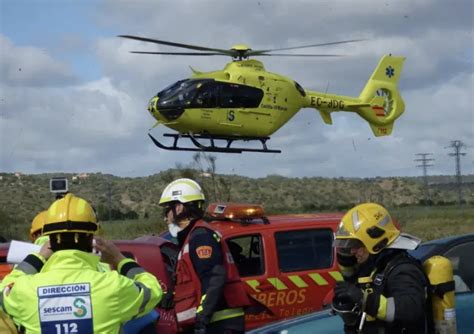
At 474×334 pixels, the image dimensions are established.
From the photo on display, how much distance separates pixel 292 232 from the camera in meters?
8.59

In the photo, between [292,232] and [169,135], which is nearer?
[292,232]

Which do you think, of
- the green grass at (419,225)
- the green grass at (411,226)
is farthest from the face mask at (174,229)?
the green grass at (419,225)

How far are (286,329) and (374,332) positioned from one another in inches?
73.3

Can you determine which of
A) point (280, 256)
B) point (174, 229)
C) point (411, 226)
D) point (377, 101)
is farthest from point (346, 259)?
point (411, 226)

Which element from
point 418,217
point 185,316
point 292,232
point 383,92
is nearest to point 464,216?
point 418,217

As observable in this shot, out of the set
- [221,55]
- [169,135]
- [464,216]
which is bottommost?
[464,216]

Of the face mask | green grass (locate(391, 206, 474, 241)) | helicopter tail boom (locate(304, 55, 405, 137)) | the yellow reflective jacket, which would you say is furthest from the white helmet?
green grass (locate(391, 206, 474, 241))

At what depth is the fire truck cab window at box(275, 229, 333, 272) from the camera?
27.9 ft

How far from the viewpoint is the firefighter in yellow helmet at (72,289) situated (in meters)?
3.37

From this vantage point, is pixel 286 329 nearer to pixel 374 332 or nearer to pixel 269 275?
pixel 374 332

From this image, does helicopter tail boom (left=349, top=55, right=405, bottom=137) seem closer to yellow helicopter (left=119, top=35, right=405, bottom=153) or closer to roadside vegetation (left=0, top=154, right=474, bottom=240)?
yellow helicopter (left=119, top=35, right=405, bottom=153)

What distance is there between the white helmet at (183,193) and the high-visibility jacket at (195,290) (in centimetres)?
23

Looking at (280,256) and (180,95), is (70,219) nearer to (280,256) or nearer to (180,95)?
(280,256)

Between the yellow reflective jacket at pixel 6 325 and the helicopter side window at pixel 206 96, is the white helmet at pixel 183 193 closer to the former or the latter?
the yellow reflective jacket at pixel 6 325
